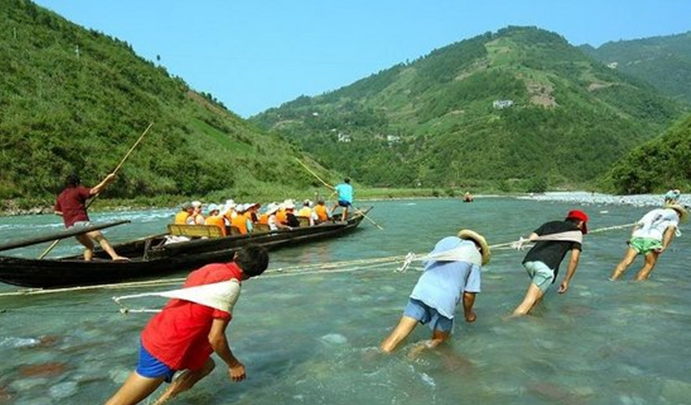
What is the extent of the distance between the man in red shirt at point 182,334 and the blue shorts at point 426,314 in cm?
230

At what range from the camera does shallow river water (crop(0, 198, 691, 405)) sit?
20.1ft

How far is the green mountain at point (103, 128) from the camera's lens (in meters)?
44.2

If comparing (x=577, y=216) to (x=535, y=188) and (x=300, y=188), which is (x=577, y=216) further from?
(x=535, y=188)

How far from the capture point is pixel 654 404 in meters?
5.76

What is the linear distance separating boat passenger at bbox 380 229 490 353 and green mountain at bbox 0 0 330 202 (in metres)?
40.9

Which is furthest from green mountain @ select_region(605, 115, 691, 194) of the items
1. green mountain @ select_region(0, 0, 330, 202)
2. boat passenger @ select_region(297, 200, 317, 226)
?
boat passenger @ select_region(297, 200, 317, 226)

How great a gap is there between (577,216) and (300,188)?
6915 cm

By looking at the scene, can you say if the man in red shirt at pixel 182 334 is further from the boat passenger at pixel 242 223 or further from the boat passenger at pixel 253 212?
the boat passenger at pixel 253 212

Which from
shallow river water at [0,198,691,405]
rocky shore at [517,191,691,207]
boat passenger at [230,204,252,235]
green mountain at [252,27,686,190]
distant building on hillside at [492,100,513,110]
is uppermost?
distant building on hillside at [492,100,513,110]

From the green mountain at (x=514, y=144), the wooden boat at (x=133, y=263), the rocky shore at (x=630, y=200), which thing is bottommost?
the rocky shore at (x=630, y=200)

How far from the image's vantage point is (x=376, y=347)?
7535 mm

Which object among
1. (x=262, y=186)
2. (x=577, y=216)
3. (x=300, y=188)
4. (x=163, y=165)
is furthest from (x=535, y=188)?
(x=577, y=216)

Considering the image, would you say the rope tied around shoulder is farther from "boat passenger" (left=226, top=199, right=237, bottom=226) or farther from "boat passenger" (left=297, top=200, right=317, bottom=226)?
"boat passenger" (left=297, top=200, right=317, bottom=226)

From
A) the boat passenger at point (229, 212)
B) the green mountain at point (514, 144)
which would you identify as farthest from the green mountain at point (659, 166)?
the boat passenger at point (229, 212)
